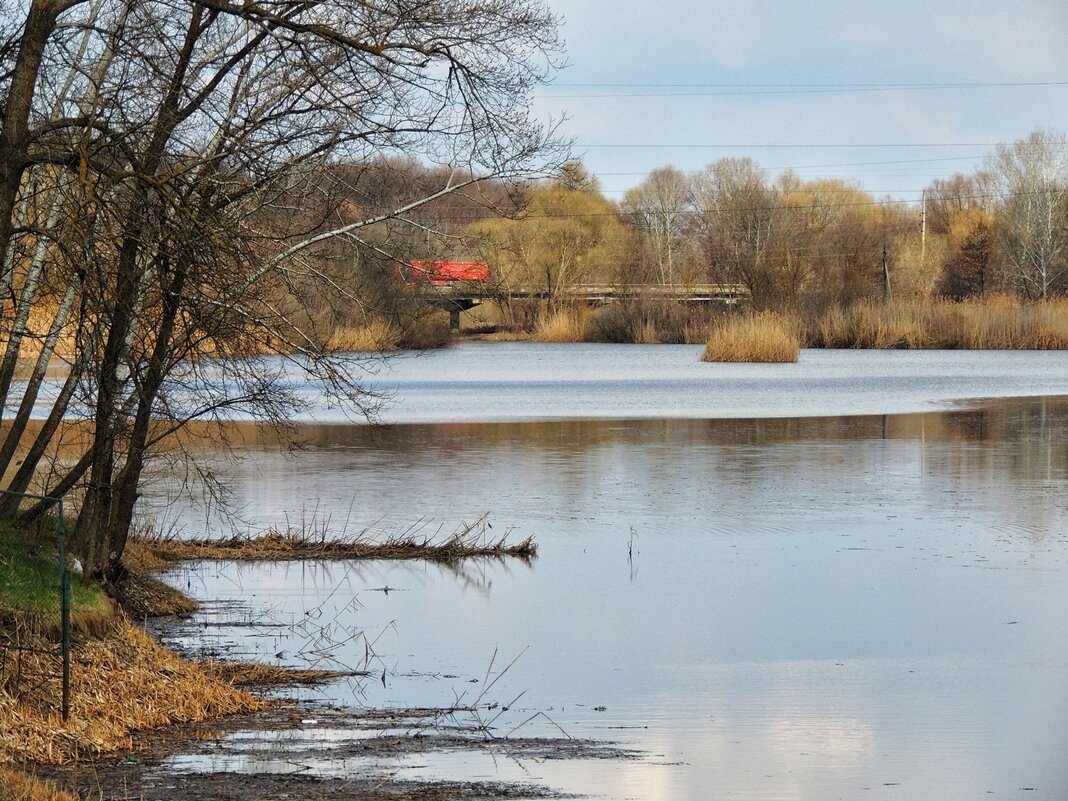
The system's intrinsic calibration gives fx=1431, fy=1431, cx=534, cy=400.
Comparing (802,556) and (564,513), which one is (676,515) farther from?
(802,556)

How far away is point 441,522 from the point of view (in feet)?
54.6

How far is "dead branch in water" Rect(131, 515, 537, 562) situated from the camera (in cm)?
1483

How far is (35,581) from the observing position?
31.5 ft

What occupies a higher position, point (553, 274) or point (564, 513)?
point (553, 274)

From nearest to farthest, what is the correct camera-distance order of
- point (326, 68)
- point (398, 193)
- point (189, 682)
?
1. point (189, 682)
2. point (326, 68)
3. point (398, 193)

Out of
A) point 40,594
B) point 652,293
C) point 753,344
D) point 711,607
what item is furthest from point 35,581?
point 652,293

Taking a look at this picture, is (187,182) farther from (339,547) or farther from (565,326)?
(565,326)

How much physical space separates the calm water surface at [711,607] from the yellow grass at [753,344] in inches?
1021

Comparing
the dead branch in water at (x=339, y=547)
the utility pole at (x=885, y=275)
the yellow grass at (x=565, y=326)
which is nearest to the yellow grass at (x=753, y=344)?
the yellow grass at (x=565, y=326)

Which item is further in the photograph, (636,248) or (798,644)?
(636,248)

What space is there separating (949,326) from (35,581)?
53.9 m

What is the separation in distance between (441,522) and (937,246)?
87.6m

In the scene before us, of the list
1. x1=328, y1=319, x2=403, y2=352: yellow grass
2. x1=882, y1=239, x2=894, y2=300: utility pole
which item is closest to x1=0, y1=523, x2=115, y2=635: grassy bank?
x1=328, y1=319, x2=403, y2=352: yellow grass

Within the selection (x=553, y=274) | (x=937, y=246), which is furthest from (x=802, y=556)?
(x=937, y=246)
